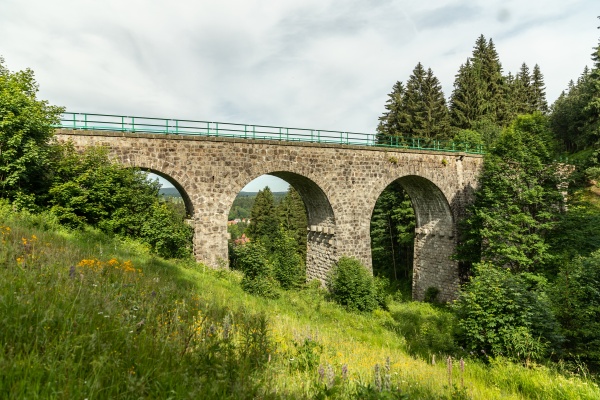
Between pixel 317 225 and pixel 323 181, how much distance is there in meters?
3.33

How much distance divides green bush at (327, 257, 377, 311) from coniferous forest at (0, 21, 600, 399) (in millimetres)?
88

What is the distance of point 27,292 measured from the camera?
3.52 metres

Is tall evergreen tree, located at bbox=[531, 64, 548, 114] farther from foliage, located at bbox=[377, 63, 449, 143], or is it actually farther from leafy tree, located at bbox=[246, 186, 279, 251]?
leafy tree, located at bbox=[246, 186, 279, 251]

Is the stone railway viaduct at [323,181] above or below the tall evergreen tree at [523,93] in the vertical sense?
below

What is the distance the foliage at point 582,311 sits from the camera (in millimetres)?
10062

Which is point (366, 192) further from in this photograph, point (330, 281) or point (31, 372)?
point (31, 372)

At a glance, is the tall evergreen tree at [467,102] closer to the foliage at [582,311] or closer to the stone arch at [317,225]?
the stone arch at [317,225]

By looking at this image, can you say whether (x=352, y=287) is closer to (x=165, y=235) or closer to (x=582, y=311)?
(x=582, y=311)

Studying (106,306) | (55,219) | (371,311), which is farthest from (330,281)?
(106,306)

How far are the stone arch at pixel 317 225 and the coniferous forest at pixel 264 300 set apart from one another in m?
1.04

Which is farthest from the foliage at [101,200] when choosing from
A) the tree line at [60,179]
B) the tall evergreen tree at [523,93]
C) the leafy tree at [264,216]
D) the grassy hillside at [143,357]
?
the tall evergreen tree at [523,93]

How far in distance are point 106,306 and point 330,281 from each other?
16763 millimetres

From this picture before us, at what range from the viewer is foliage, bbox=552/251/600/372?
33.0 feet

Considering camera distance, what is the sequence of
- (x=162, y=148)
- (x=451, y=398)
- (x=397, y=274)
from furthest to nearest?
(x=397, y=274) < (x=162, y=148) < (x=451, y=398)
